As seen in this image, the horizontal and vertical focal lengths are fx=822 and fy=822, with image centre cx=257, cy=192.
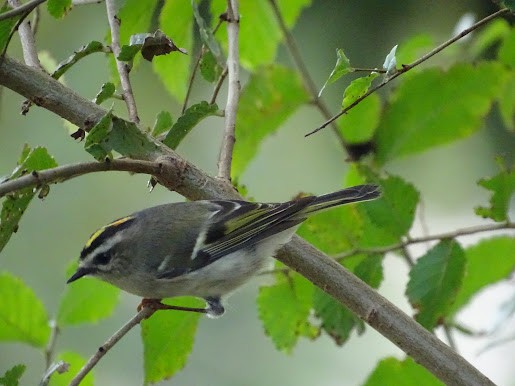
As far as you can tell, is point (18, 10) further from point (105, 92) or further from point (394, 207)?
point (394, 207)


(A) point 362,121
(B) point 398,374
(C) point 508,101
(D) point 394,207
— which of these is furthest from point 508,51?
(B) point 398,374

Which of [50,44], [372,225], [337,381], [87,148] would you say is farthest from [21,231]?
[87,148]

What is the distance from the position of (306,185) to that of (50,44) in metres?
1.28

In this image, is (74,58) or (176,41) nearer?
(74,58)

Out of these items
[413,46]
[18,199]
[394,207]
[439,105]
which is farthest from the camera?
[413,46]

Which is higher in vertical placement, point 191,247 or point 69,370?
point 191,247

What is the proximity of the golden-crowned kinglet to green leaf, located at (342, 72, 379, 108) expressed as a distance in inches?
15.9

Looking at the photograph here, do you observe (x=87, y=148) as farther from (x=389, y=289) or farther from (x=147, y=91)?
(x=147, y=91)

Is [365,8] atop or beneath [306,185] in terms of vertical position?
atop

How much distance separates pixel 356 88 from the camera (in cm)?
90

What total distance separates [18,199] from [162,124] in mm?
317

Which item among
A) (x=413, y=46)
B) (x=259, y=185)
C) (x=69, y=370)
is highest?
(x=259, y=185)

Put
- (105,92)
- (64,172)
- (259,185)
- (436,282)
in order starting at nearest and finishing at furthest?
(64,172)
(105,92)
(436,282)
(259,185)

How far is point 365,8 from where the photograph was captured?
3.17m
